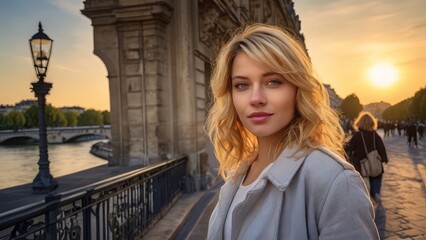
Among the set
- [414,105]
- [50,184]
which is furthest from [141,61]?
[414,105]

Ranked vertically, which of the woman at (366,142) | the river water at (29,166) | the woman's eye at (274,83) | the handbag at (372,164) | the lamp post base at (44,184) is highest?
the woman's eye at (274,83)

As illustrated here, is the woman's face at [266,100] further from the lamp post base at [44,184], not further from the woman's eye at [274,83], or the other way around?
the lamp post base at [44,184]

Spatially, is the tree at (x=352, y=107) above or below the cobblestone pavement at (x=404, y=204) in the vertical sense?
above

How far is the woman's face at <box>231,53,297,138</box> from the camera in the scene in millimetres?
1240

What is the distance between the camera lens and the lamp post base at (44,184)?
614 centimetres

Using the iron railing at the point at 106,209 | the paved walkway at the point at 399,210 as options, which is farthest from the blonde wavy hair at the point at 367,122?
the iron railing at the point at 106,209

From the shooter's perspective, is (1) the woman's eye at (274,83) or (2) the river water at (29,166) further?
(2) the river water at (29,166)

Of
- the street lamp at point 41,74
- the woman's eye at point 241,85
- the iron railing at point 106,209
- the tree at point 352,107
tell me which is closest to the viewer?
the woman's eye at point 241,85

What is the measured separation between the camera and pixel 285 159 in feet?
3.86

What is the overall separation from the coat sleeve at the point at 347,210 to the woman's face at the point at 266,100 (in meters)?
0.34

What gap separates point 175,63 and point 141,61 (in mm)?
914

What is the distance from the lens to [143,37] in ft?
23.5

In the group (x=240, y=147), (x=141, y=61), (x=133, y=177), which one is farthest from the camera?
(x=141, y=61)

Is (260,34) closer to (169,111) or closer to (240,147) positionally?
(240,147)
